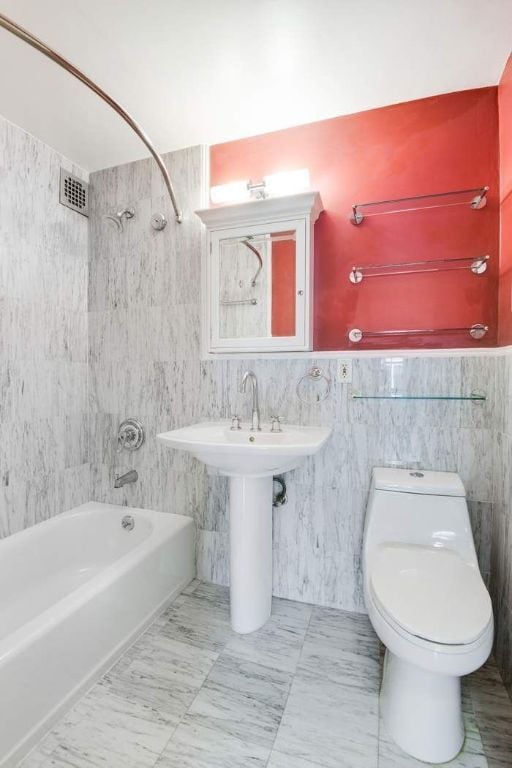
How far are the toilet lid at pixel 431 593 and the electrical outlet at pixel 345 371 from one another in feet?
2.31

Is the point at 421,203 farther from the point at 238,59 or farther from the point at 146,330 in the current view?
the point at 146,330

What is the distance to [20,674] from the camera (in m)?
1.04

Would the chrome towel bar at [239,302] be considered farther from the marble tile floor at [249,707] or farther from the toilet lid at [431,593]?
the marble tile floor at [249,707]

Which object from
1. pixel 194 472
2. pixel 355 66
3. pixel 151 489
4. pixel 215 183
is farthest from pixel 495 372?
pixel 151 489

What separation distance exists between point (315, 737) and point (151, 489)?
4.31 ft

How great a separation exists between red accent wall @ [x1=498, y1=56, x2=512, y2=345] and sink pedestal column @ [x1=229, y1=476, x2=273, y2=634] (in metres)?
1.17

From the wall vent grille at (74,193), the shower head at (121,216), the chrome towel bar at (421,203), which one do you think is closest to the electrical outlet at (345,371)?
the chrome towel bar at (421,203)

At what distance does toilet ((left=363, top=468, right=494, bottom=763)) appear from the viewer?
95 centimetres

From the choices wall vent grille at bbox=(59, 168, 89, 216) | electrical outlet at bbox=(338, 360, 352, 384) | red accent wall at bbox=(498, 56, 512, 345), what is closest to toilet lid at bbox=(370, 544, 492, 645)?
electrical outlet at bbox=(338, 360, 352, 384)

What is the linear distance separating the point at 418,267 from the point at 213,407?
1176 mm

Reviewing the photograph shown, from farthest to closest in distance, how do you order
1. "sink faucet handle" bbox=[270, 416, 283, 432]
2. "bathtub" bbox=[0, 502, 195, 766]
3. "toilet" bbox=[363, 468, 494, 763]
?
"sink faucet handle" bbox=[270, 416, 283, 432] → "bathtub" bbox=[0, 502, 195, 766] → "toilet" bbox=[363, 468, 494, 763]

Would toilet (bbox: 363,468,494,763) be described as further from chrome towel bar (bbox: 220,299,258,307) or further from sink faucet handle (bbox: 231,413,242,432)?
chrome towel bar (bbox: 220,299,258,307)

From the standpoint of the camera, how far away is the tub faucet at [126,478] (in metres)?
2.01

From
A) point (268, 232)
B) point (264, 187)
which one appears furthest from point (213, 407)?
point (264, 187)
